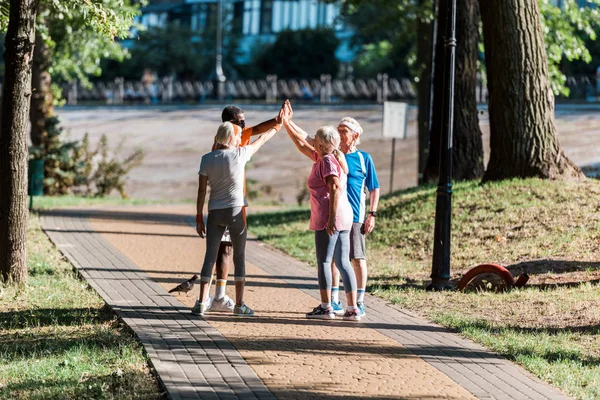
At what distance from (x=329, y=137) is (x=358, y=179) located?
59 cm

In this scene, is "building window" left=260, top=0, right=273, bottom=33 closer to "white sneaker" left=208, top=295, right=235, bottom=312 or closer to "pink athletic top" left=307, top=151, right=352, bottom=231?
"white sneaker" left=208, top=295, right=235, bottom=312

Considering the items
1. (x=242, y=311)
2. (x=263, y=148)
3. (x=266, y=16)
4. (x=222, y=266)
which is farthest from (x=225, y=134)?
(x=266, y=16)

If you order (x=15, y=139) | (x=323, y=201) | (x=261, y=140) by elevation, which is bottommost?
(x=323, y=201)

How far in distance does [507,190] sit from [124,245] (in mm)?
5684

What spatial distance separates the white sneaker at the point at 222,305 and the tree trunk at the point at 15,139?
8.01 ft

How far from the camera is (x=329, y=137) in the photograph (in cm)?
836

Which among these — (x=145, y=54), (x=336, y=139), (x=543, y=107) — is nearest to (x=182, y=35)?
(x=145, y=54)

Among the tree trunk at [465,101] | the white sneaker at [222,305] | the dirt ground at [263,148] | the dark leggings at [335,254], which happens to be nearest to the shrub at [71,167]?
the dirt ground at [263,148]

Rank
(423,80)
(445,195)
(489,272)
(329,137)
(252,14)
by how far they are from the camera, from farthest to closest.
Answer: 1. (252,14)
2. (423,80)
3. (445,195)
4. (489,272)
5. (329,137)

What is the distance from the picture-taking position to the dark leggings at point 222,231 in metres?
8.60

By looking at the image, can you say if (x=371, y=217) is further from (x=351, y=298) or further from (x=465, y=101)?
(x=465, y=101)

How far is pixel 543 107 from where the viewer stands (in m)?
15.0

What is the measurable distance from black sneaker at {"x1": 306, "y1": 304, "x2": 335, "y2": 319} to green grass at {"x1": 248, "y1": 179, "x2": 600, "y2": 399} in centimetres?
98

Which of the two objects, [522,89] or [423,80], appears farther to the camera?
[423,80]
